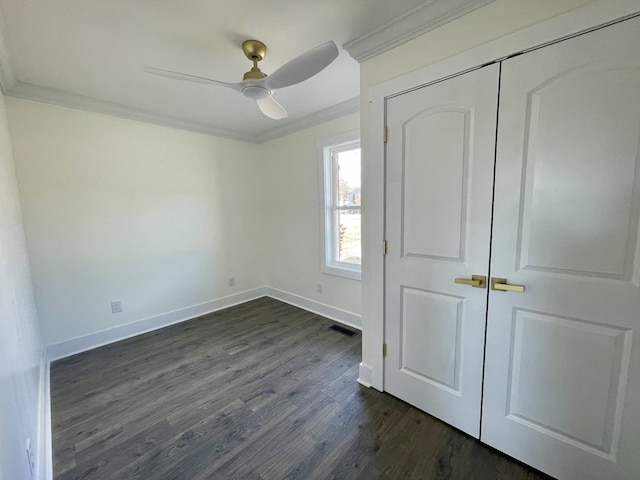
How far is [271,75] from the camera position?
1.47 meters

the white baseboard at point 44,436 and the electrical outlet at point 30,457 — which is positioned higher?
the electrical outlet at point 30,457

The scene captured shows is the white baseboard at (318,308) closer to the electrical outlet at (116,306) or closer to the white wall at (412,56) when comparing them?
the white wall at (412,56)

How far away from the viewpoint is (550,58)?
3.77ft

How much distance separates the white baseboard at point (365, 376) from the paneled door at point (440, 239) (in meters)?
0.23

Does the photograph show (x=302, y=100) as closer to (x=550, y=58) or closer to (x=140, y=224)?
(x=550, y=58)

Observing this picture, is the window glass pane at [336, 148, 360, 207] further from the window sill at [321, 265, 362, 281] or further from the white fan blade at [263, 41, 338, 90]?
the white fan blade at [263, 41, 338, 90]

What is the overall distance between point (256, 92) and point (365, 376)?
85.7 inches

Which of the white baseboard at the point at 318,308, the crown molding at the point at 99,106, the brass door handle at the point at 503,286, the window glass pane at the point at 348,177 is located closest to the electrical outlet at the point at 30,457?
the brass door handle at the point at 503,286

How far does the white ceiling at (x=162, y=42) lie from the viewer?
1.42 m

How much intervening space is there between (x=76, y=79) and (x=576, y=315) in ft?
12.1

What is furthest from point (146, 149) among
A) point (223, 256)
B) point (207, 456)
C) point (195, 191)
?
point (207, 456)

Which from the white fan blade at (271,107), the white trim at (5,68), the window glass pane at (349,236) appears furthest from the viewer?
the window glass pane at (349,236)

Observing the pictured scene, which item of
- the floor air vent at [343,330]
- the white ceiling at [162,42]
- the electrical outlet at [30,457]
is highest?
the white ceiling at [162,42]

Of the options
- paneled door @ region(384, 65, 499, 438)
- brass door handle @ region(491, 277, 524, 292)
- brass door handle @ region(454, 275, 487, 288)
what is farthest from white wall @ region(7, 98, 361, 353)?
brass door handle @ region(491, 277, 524, 292)
